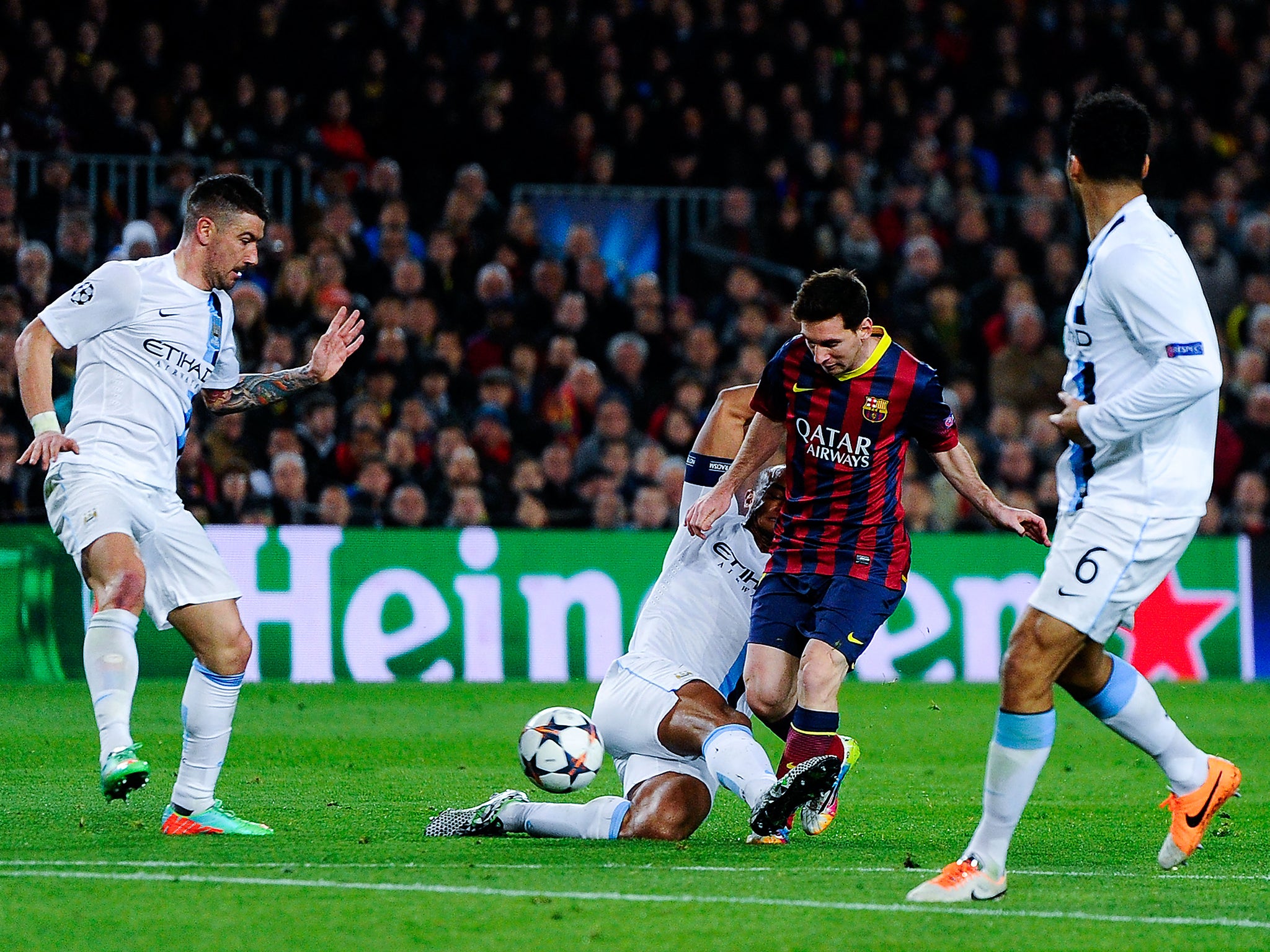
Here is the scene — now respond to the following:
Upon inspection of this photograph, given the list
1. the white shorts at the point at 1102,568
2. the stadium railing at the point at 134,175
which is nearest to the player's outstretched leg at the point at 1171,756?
the white shorts at the point at 1102,568

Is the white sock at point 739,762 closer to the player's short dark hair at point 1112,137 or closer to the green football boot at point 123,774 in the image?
the green football boot at point 123,774

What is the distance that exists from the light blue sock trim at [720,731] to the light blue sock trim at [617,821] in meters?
0.34

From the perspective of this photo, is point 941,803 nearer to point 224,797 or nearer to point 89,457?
point 224,797

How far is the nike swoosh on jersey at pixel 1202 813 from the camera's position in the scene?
224 inches

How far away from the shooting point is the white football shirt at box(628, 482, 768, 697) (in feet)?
22.7

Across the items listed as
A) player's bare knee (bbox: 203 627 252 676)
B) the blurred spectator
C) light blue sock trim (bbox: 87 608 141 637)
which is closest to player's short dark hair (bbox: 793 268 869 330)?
player's bare knee (bbox: 203 627 252 676)

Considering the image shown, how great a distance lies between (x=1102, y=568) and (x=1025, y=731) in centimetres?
51

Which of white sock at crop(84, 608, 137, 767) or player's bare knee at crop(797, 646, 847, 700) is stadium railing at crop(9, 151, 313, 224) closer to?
white sock at crop(84, 608, 137, 767)

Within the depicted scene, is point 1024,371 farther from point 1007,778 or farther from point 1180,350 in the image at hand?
point 1007,778

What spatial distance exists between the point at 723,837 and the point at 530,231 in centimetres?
987

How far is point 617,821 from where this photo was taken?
635cm

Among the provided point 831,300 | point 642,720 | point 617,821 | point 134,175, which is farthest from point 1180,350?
point 134,175

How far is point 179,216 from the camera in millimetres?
14094

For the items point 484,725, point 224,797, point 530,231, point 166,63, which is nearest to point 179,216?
point 166,63
